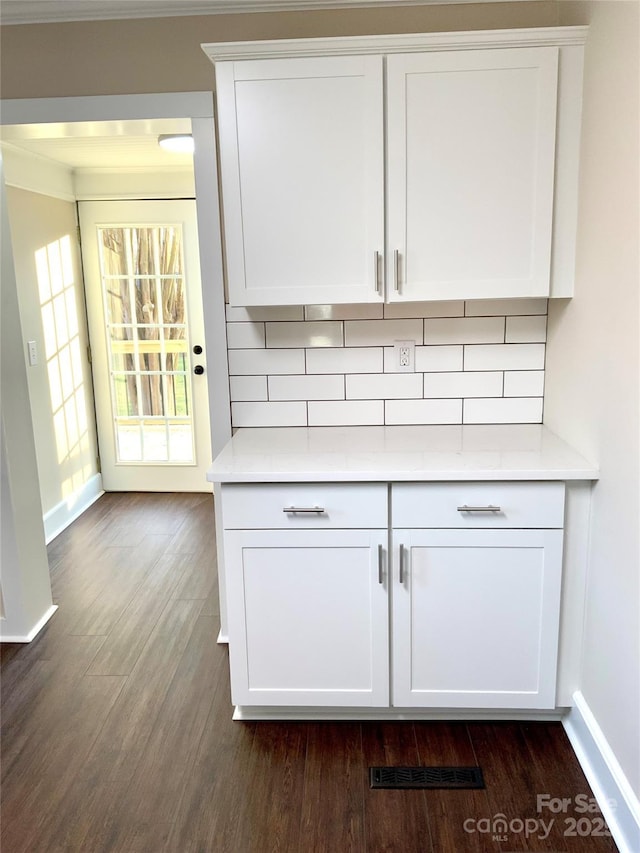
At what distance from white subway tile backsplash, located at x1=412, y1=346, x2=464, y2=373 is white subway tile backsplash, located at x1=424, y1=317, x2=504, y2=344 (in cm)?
3

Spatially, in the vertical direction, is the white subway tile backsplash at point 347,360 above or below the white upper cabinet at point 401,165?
below

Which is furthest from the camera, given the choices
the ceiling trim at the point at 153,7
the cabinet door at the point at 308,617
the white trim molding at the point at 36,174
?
the white trim molding at the point at 36,174

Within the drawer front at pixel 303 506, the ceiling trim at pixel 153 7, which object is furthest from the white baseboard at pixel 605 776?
the ceiling trim at pixel 153 7

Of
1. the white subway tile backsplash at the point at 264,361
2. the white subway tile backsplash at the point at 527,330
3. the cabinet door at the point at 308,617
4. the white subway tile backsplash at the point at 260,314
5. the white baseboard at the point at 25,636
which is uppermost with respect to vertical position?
the white subway tile backsplash at the point at 260,314

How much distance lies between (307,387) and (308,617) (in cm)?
87

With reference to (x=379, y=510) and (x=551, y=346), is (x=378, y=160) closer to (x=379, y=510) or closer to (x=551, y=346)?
(x=551, y=346)

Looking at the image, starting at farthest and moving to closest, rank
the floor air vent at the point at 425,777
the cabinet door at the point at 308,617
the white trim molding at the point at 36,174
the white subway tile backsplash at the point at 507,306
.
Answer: the white trim molding at the point at 36,174 → the white subway tile backsplash at the point at 507,306 → the cabinet door at the point at 308,617 → the floor air vent at the point at 425,777

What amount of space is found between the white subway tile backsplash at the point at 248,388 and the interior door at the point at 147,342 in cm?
196

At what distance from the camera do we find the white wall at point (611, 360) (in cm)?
158

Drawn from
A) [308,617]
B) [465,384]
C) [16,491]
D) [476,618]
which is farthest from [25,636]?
[465,384]

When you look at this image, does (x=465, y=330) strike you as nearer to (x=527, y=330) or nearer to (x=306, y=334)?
(x=527, y=330)

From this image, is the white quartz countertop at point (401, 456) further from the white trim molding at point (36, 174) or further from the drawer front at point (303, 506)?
the white trim molding at point (36, 174)

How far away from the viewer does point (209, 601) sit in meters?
2.92

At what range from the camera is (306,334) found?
7.71 feet
